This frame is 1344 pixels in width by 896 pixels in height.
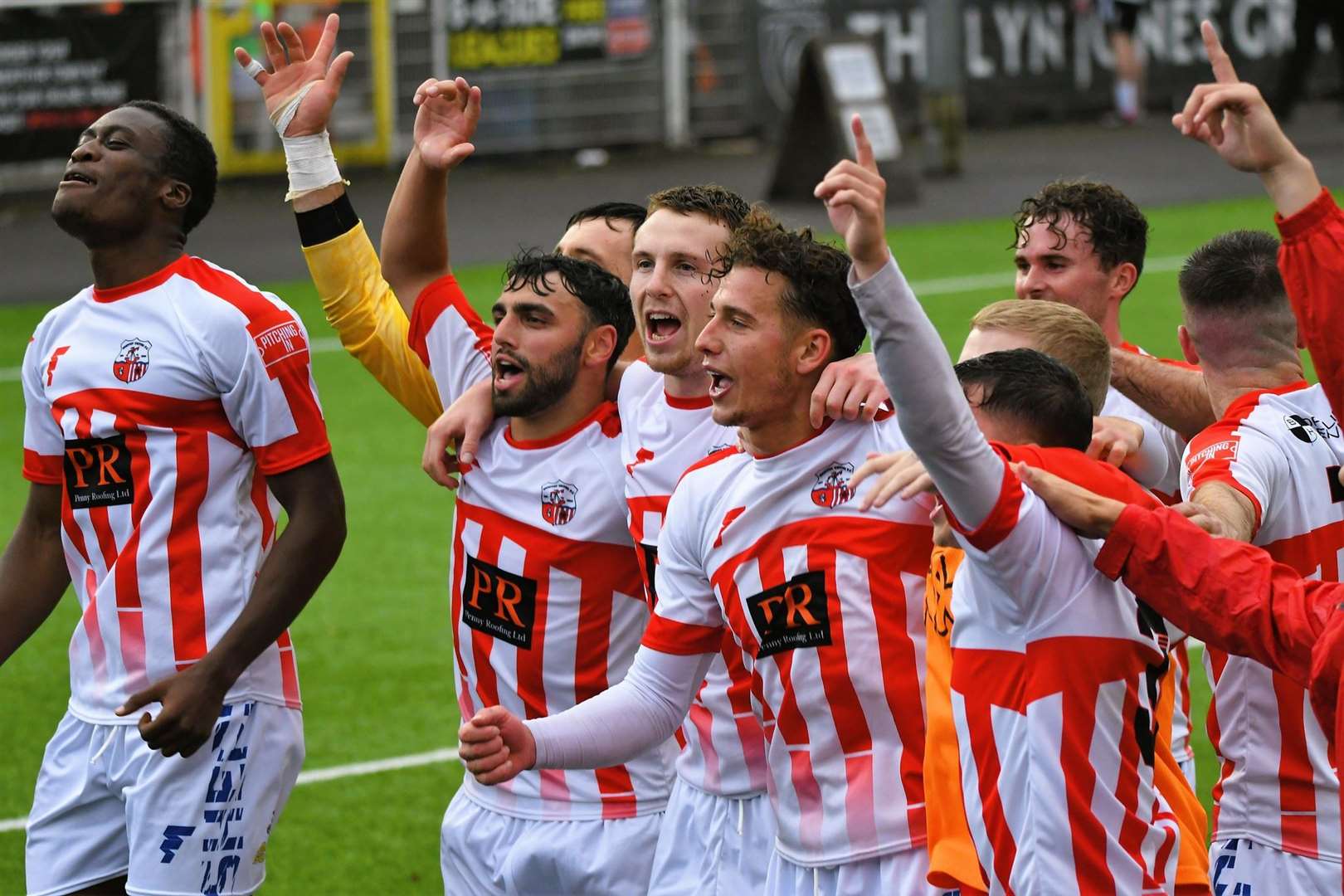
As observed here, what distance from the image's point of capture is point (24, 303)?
17172 mm

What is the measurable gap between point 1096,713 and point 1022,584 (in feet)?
1.07

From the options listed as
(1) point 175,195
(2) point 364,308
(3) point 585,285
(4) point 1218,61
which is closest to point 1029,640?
(4) point 1218,61

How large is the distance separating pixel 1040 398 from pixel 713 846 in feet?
5.00

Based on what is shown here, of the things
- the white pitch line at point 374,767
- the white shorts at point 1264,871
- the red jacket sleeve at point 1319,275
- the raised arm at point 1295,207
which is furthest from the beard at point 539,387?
the white pitch line at point 374,767

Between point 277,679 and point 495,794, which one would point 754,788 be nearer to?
point 495,794

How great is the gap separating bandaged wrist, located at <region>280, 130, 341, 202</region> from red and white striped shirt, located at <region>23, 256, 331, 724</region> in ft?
1.24

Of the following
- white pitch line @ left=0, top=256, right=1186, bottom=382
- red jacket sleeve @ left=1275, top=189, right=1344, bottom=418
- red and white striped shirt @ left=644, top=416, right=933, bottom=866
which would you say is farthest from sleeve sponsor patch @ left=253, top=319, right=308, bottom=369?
white pitch line @ left=0, top=256, right=1186, bottom=382

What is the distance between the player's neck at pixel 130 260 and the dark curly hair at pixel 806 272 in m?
1.68

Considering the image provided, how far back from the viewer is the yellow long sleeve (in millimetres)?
5254

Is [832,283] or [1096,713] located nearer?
[1096,713]

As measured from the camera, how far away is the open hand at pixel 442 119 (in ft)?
17.0

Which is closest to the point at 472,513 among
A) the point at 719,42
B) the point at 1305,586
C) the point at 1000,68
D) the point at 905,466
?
the point at 905,466

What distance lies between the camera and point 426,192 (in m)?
5.20

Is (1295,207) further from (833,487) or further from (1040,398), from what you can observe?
(833,487)
